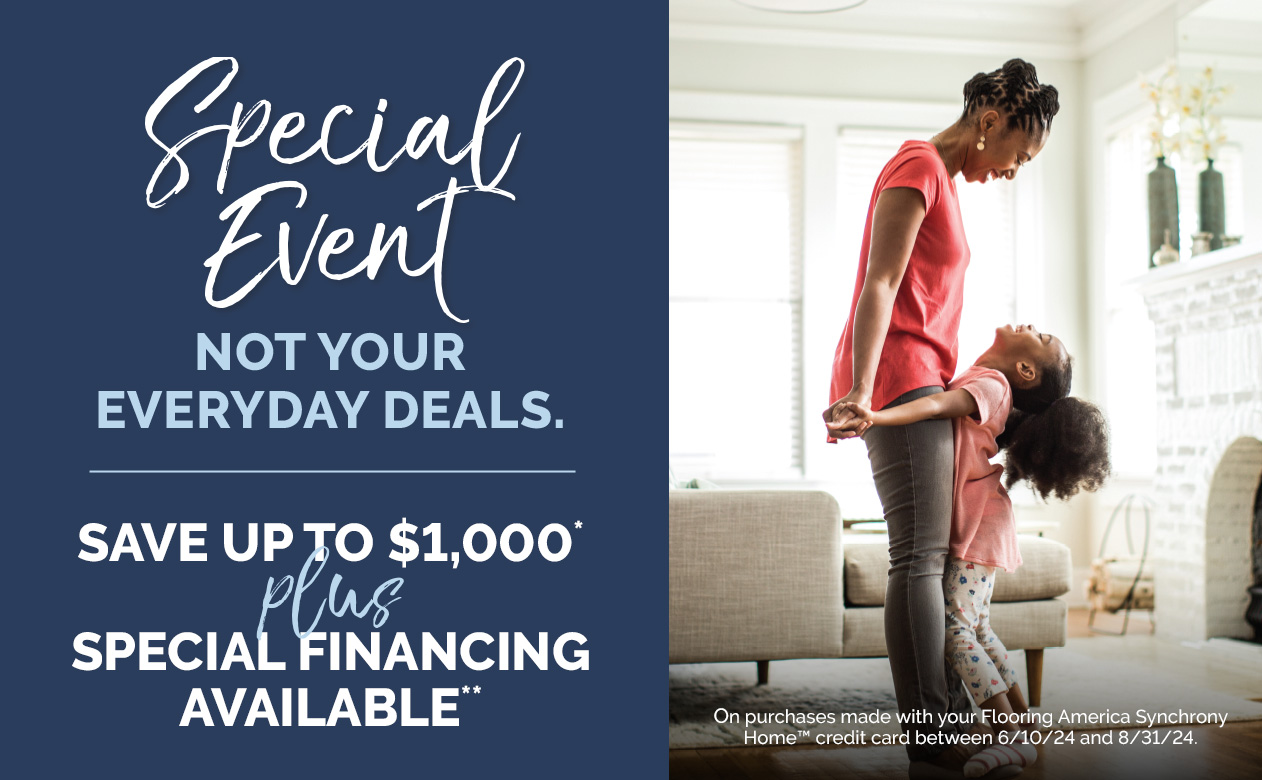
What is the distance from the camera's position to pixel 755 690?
9.41 feet

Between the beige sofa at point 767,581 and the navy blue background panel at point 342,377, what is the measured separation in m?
1.27

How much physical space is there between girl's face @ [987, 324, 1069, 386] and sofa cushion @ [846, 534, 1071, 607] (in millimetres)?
707

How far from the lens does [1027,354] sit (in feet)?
6.64

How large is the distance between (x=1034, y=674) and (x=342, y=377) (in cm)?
208

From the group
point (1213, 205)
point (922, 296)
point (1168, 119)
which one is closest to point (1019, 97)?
point (922, 296)

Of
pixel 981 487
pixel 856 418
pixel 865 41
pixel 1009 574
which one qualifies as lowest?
pixel 1009 574

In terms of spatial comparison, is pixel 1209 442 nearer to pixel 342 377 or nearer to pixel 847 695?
pixel 847 695

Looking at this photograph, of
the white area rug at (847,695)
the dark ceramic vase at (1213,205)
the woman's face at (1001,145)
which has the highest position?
the dark ceramic vase at (1213,205)

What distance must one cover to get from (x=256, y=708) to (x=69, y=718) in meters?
0.19

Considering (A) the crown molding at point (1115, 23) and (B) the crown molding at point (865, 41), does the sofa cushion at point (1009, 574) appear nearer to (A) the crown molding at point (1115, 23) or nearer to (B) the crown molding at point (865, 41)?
(A) the crown molding at point (1115, 23)

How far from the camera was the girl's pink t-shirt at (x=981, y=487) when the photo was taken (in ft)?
6.10

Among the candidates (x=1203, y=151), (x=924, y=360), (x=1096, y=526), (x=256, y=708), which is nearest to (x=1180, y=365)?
(x=1203, y=151)

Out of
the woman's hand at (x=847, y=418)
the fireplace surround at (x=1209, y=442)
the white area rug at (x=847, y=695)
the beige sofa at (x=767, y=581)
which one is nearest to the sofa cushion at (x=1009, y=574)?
the beige sofa at (x=767, y=581)

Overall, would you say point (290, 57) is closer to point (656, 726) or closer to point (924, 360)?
point (656, 726)
